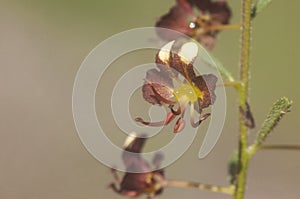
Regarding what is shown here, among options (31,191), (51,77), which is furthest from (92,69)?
(51,77)

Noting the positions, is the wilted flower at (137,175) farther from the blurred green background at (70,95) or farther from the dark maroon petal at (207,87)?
the blurred green background at (70,95)

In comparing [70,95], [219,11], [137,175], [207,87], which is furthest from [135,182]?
[70,95]

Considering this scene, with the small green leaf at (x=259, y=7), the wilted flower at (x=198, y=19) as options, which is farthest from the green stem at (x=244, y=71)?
the wilted flower at (x=198, y=19)

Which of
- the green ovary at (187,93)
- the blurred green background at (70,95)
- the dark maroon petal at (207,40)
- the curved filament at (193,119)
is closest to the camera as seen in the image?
the curved filament at (193,119)

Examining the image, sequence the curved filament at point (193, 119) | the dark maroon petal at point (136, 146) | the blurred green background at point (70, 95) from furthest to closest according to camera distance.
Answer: the blurred green background at point (70, 95) < the dark maroon petal at point (136, 146) < the curved filament at point (193, 119)

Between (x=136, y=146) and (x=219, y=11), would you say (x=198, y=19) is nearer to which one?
(x=219, y=11)

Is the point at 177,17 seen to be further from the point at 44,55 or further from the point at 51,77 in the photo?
the point at 44,55

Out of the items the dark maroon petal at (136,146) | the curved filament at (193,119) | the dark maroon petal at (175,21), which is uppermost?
the dark maroon petal at (175,21)
